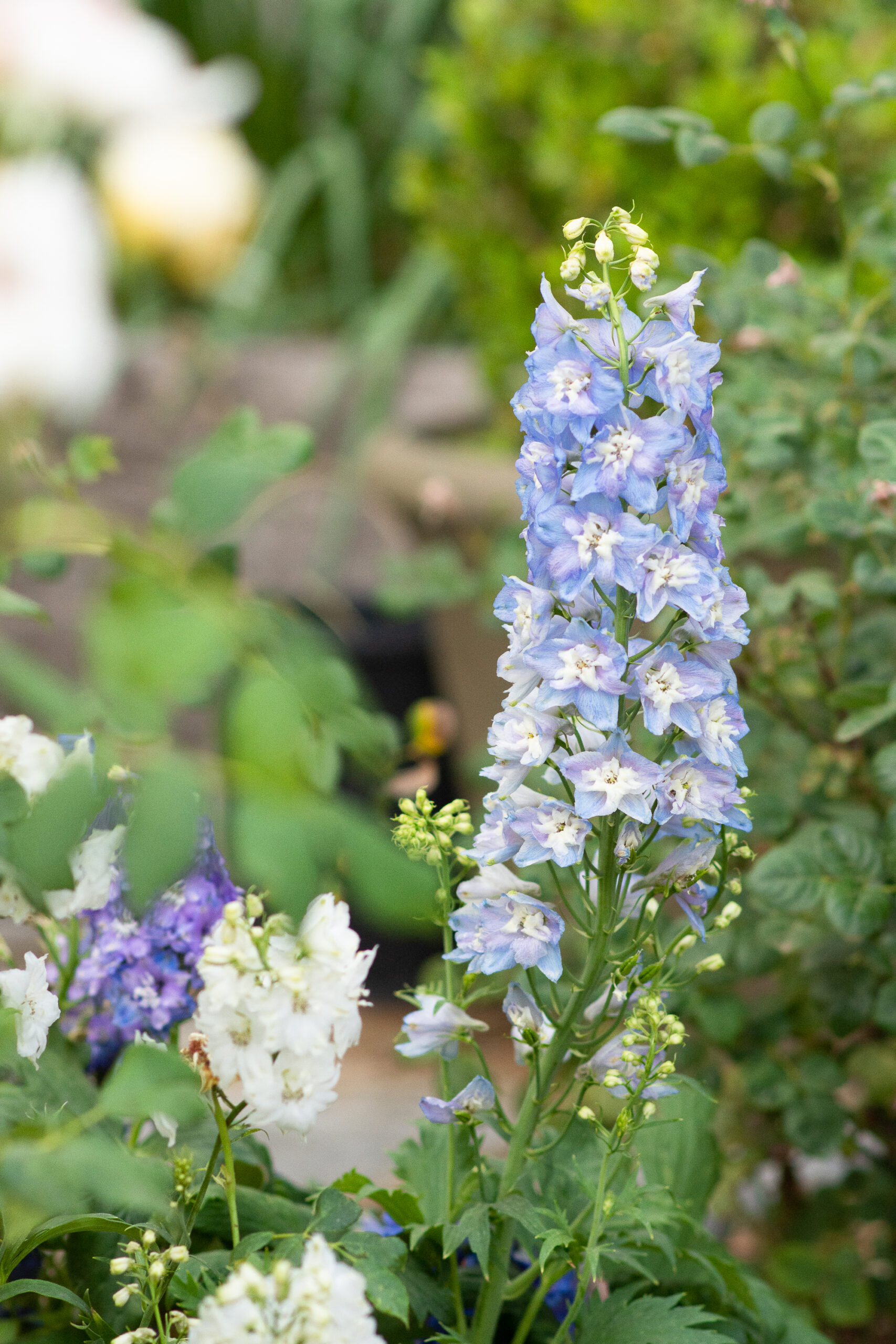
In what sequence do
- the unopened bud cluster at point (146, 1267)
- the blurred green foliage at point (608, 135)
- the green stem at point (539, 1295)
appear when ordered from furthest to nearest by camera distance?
the blurred green foliage at point (608, 135) < the green stem at point (539, 1295) < the unopened bud cluster at point (146, 1267)

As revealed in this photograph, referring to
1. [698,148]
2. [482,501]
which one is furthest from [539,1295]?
[482,501]

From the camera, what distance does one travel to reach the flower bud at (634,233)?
577mm

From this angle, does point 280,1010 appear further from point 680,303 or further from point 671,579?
point 680,303

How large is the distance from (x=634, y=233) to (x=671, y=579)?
0.51 ft

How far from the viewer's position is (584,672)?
22.1 inches

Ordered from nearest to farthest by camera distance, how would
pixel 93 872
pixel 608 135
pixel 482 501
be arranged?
pixel 93 872 < pixel 608 135 < pixel 482 501

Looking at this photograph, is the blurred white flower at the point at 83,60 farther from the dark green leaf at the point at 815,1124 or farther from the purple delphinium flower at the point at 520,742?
the dark green leaf at the point at 815,1124

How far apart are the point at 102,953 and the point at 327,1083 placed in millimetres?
177

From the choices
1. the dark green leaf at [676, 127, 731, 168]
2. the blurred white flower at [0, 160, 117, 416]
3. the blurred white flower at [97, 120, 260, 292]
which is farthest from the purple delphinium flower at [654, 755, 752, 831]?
the blurred white flower at [97, 120, 260, 292]

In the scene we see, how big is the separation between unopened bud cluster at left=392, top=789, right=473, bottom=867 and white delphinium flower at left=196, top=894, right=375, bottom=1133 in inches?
2.4

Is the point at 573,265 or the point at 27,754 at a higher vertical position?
the point at 573,265

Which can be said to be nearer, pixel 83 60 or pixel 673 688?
pixel 673 688

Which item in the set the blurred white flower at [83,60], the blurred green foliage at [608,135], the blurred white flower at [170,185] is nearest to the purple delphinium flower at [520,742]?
the blurred white flower at [83,60]

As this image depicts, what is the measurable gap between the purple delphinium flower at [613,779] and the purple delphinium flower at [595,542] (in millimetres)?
69
